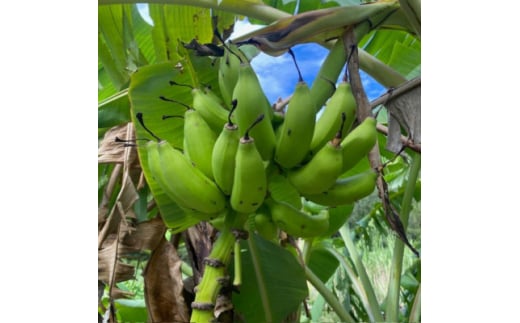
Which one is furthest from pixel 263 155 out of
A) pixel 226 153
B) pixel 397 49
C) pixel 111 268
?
pixel 397 49

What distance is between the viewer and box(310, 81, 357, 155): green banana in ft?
1.87

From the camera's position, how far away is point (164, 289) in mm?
726

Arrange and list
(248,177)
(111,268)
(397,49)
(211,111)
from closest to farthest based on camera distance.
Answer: (248,177)
(211,111)
(111,268)
(397,49)

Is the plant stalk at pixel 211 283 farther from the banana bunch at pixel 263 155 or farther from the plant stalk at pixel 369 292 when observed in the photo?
the plant stalk at pixel 369 292

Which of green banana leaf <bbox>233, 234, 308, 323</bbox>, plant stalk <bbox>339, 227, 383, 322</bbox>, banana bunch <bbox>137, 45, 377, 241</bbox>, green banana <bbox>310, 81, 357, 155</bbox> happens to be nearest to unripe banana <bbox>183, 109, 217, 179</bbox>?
banana bunch <bbox>137, 45, 377, 241</bbox>

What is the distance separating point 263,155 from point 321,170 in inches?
2.8

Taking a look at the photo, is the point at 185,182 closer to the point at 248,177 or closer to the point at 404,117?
the point at 248,177

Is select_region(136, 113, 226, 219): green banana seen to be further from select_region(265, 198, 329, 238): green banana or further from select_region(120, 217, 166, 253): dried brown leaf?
select_region(120, 217, 166, 253): dried brown leaf

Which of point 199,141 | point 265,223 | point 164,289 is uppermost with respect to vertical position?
point 199,141

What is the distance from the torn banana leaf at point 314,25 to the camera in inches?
22.5

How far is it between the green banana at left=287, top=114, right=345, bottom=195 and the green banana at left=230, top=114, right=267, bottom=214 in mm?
49

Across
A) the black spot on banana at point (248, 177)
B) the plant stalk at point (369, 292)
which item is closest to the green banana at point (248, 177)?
the black spot on banana at point (248, 177)

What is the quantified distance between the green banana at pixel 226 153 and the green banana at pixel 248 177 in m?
0.01
